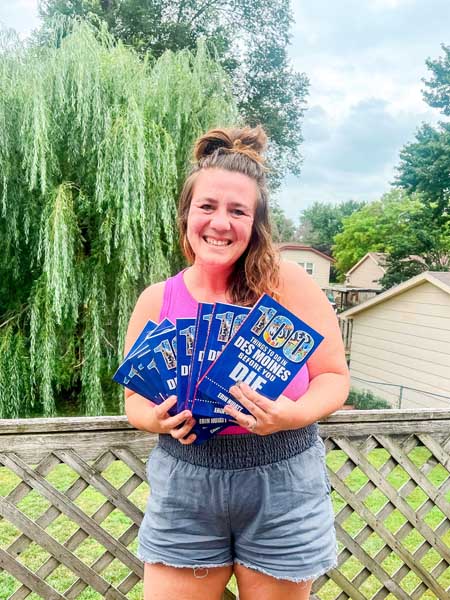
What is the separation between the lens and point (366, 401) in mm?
10914

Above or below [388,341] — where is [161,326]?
above

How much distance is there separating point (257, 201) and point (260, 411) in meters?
0.52

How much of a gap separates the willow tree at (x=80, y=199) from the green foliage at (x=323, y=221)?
43074 millimetres

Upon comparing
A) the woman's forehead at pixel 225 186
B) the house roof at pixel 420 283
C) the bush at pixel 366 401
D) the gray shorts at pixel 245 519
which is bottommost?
the bush at pixel 366 401

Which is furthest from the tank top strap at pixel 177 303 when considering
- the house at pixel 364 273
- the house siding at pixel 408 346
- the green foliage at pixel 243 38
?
the house at pixel 364 273

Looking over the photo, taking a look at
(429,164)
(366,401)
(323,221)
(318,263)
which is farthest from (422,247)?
(323,221)

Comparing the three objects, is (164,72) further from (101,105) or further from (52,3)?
(52,3)

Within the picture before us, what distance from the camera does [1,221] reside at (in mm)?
4781

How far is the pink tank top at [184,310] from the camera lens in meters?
1.14

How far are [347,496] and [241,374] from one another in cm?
100

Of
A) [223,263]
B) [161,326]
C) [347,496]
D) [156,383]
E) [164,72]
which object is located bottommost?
[347,496]

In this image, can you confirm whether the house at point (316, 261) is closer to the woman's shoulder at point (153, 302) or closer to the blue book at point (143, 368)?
the woman's shoulder at point (153, 302)

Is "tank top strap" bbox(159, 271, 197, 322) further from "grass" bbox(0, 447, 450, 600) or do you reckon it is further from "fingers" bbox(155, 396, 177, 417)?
"grass" bbox(0, 447, 450, 600)

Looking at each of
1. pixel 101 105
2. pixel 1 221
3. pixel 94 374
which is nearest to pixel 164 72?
pixel 101 105
